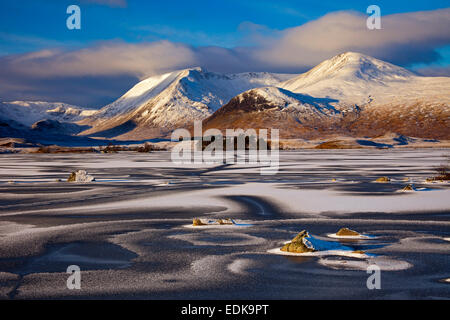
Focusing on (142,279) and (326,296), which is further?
(142,279)

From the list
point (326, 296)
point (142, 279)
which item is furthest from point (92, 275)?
point (326, 296)

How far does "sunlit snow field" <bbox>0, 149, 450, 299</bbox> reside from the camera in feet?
27.5

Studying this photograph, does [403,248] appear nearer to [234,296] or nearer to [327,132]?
[234,296]

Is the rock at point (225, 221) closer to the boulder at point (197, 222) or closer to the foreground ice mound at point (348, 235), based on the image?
the boulder at point (197, 222)

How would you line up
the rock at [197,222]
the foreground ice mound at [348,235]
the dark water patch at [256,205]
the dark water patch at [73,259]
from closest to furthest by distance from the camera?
the dark water patch at [73,259] → the foreground ice mound at [348,235] → the rock at [197,222] → the dark water patch at [256,205]

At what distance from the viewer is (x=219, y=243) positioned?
1188 centimetres

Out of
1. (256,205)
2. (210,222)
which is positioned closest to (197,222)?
(210,222)

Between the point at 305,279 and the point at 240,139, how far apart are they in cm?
10076

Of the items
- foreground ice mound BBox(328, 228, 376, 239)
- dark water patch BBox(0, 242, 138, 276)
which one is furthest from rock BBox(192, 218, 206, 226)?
foreground ice mound BBox(328, 228, 376, 239)

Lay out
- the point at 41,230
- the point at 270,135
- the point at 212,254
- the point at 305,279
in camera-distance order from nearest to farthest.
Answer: the point at 305,279 < the point at 212,254 < the point at 41,230 < the point at 270,135

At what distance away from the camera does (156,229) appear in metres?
13.7

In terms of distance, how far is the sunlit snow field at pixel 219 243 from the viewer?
839 centimetres

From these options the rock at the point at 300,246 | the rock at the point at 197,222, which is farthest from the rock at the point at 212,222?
the rock at the point at 300,246

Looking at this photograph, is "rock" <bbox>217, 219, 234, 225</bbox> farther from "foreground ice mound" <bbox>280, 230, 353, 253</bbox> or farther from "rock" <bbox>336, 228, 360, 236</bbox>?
"foreground ice mound" <bbox>280, 230, 353, 253</bbox>
